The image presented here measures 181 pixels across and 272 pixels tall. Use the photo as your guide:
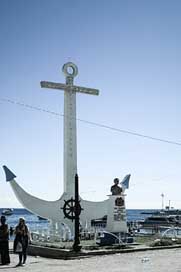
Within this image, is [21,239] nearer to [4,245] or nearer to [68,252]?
[4,245]

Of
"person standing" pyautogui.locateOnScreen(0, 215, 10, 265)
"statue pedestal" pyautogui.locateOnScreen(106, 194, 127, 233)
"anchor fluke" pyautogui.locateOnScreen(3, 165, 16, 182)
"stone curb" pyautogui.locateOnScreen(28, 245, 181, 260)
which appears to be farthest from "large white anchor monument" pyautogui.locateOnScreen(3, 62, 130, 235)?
"person standing" pyautogui.locateOnScreen(0, 215, 10, 265)

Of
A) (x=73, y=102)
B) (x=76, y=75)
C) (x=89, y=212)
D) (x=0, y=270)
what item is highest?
(x=76, y=75)

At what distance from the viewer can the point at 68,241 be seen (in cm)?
2220

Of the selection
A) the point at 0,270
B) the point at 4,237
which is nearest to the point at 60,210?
the point at 4,237

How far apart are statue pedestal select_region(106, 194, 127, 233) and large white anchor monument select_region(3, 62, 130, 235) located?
2.17m

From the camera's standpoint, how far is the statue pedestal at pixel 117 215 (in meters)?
22.0

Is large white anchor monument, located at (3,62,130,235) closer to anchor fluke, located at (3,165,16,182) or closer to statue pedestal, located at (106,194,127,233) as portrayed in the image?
anchor fluke, located at (3,165,16,182)

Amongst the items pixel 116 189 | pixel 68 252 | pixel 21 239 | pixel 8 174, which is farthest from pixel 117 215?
pixel 21 239

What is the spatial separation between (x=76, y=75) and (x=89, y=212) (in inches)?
315

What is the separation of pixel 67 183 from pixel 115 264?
37.2 ft

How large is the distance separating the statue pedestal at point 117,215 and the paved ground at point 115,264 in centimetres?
464

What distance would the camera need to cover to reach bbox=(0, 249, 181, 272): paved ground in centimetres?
1332

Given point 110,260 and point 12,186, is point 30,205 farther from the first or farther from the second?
point 110,260

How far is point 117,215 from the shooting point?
22.2m
